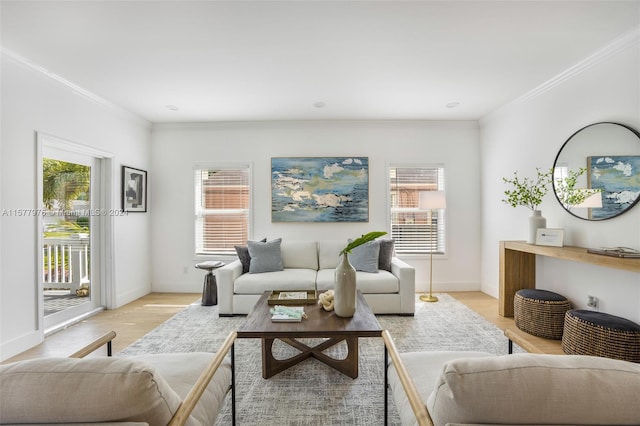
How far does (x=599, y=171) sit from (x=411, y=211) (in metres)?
2.35

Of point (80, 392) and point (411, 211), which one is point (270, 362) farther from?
point (411, 211)

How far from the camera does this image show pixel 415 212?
4.92 meters

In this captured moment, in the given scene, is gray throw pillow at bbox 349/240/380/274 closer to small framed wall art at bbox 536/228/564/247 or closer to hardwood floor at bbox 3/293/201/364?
small framed wall art at bbox 536/228/564/247

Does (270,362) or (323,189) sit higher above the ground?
(323,189)

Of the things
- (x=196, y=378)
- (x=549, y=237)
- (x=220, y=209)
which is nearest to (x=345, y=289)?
(x=196, y=378)

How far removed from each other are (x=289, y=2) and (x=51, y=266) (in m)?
3.55

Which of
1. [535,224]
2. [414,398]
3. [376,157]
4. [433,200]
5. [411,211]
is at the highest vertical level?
[376,157]

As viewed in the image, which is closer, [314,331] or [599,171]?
[314,331]

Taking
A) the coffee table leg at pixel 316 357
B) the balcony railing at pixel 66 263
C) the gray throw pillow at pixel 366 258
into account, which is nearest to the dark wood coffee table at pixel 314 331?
the coffee table leg at pixel 316 357

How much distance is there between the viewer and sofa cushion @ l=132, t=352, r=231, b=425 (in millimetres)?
1330

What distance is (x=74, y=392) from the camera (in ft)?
2.73

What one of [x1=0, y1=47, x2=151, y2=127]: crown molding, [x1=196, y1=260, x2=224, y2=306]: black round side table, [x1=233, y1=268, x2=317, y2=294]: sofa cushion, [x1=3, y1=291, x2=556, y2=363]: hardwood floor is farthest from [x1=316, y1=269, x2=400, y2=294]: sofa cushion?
[x1=0, y1=47, x2=151, y2=127]: crown molding

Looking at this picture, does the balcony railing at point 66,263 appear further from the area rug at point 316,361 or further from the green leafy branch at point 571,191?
the green leafy branch at point 571,191

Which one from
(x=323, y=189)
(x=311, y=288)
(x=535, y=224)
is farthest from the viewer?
(x=323, y=189)
